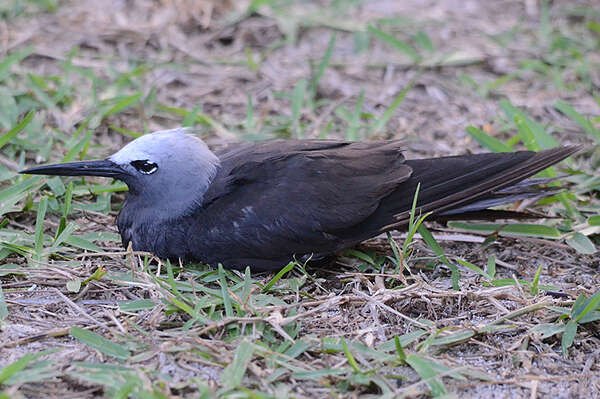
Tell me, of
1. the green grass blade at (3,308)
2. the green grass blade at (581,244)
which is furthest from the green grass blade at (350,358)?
the green grass blade at (581,244)

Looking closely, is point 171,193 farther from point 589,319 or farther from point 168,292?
point 589,319

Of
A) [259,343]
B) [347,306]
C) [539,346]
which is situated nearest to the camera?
[259,343]

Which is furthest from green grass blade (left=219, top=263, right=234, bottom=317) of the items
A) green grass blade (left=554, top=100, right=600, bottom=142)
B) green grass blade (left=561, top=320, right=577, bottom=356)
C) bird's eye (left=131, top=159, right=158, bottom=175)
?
green grass blade (left=554, top=100, right=600, bottom=142)

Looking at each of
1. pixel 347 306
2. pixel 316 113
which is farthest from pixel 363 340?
pixel 316 113

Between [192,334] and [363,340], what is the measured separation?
28.6 inches

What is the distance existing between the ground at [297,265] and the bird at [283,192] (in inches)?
6.1

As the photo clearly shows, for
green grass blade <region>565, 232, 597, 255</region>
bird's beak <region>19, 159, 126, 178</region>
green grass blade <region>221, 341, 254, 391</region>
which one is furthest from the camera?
green grass blade <region>565, 232, 597, 255</region>

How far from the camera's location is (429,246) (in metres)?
4.08

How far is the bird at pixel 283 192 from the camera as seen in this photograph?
3779mm

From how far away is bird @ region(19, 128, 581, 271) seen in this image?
12.4 feet

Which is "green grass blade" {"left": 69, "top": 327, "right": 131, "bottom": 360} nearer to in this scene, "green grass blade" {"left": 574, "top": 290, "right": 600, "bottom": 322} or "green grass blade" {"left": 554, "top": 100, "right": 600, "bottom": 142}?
"green grass blade" {"left": 574, "top": 290, "right": 600, "bottom": 322}

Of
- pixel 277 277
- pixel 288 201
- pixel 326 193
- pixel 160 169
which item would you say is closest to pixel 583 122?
pixel 326 193

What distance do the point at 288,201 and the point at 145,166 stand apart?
81 centimetres

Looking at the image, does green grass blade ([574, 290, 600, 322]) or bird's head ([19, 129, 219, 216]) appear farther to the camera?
bird's head ([19, 129, 219, 216])
